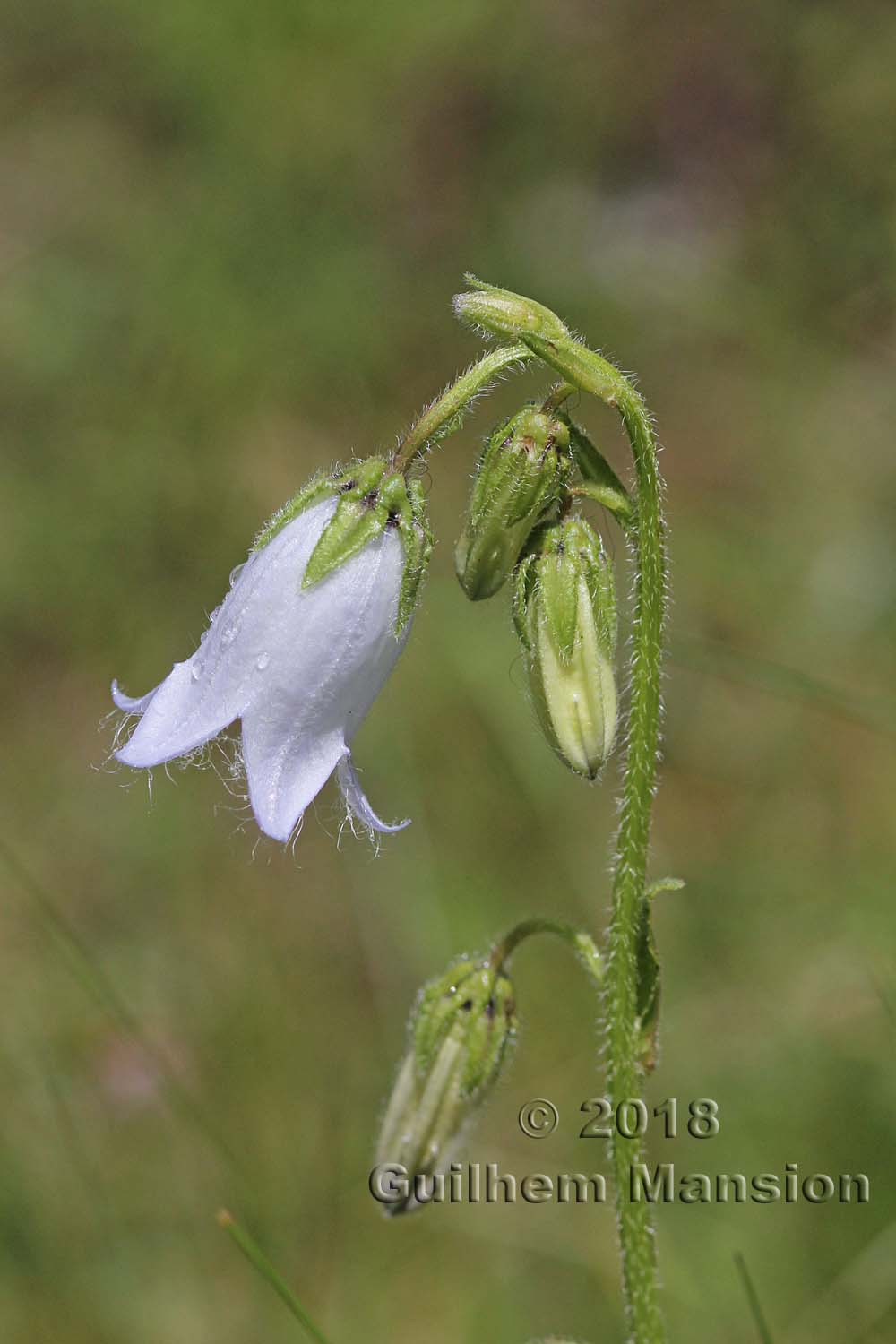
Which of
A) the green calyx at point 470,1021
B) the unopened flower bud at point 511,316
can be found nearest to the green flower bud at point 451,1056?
the green calyx at point 470,1021

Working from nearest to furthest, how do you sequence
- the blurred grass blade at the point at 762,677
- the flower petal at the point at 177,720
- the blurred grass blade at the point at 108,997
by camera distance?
the flower petal at the point at 177,720 → the blurred grass blade at the point at 108,997 → the blurred grass blade at the point at 762,677

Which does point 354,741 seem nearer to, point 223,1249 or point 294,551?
point 223,1249

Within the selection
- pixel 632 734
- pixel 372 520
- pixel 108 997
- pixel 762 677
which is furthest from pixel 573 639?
pixel 762 677

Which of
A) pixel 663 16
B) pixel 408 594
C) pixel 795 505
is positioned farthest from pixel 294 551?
pixel 663 16

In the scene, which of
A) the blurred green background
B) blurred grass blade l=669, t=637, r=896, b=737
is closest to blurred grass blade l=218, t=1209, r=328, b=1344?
the blurred green background

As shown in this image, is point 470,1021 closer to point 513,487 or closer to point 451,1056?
point 451,1056

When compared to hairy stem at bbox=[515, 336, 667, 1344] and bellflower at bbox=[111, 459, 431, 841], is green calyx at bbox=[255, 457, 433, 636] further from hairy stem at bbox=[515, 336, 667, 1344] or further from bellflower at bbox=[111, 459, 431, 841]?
hairy stem at bbox=[515, 336, 667, 1344]

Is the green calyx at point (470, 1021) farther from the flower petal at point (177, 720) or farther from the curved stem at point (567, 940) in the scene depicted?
the flower petal at point (177, 720)
